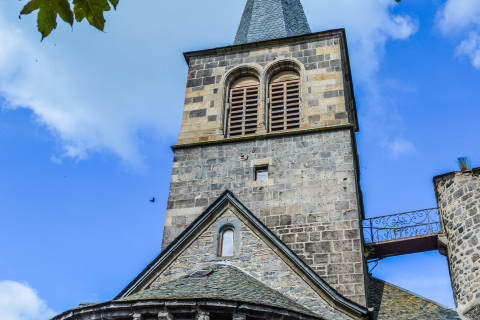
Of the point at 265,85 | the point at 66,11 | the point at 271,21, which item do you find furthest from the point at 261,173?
the point at 66,11

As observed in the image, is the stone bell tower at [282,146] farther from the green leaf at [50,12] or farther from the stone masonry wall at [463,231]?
the green leaf at [50,12]

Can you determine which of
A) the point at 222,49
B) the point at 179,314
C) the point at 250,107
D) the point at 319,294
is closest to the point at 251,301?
the point at 179,314

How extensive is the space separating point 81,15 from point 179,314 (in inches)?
259

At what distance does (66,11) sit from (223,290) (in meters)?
7.42

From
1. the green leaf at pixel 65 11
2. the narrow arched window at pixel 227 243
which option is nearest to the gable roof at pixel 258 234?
the narrow arched window at pixel 227 243

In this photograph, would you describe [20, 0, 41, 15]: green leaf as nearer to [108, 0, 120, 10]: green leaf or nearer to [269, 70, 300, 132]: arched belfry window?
[108, 0, 120, 10]: green leaf

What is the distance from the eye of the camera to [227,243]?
13523 millimetres

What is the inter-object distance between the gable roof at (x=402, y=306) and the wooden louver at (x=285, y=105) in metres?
4.70

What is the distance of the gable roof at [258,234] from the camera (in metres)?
12.1

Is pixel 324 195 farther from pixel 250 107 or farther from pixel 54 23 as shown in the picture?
pixel 54 23

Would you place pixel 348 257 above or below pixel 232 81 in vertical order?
below

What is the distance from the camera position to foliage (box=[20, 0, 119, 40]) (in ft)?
14.7

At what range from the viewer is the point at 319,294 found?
1229 cm

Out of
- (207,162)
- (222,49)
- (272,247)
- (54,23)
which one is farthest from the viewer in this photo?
(222,49)
